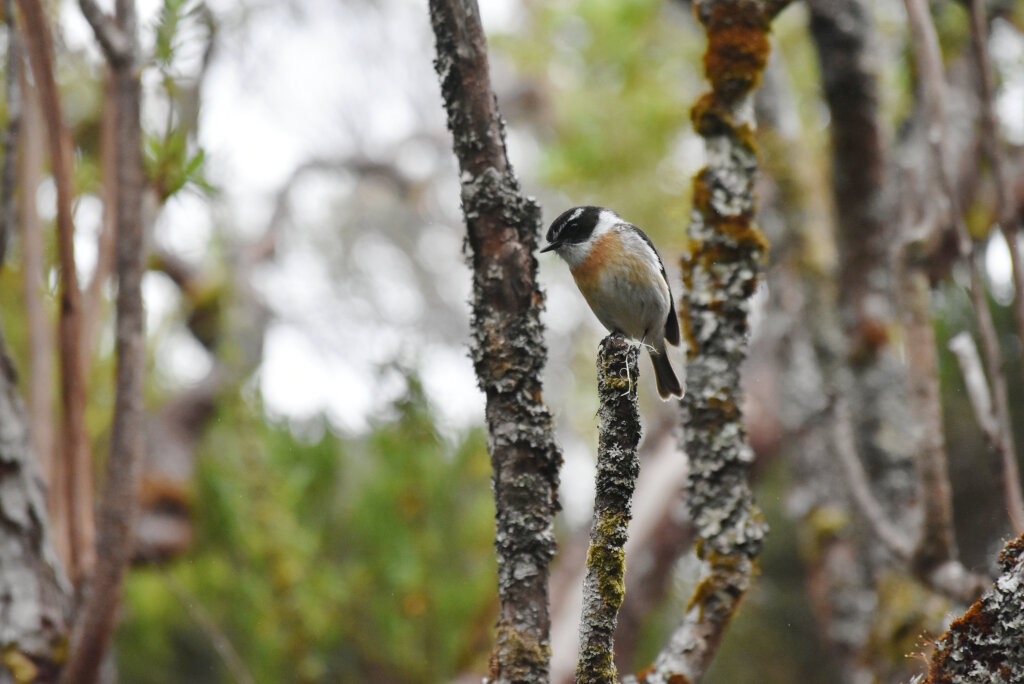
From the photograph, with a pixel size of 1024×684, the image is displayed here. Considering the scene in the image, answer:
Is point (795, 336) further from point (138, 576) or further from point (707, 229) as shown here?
point (138, 576)

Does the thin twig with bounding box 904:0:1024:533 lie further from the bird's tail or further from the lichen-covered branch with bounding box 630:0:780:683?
the bird's tail

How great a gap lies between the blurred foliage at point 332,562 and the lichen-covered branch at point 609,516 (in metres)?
2.03

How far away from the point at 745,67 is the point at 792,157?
2.83m

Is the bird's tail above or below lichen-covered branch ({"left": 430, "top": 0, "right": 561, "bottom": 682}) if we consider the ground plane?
above

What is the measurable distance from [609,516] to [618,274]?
1825mm

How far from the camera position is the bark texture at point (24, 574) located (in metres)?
1.97

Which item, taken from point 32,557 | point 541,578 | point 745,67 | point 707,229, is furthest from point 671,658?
point 32,557

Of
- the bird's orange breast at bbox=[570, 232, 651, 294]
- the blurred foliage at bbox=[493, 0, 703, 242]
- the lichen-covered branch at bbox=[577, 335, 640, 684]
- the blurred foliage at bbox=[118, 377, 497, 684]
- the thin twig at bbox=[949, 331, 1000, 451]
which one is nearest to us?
the lichen-covered branch at bbox=[577, 335, 640, 684]

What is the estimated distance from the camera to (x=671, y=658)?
5.32 feet

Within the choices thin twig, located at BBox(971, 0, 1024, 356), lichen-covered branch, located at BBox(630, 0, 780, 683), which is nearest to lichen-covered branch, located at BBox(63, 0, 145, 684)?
lichen-covered branch, located at BBox(630, 0, 780, 683)

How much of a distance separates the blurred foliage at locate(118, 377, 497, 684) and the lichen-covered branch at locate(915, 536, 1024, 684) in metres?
2.25

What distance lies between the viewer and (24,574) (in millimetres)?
1994

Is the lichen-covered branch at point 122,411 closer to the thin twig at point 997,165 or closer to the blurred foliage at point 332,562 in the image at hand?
the blurred foliage at point 332,562

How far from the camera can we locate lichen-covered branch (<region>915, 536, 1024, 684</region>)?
1.15m
